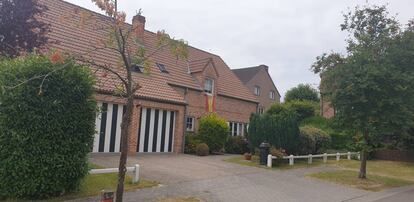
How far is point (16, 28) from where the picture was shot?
36.6ft

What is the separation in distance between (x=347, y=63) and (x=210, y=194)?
916 cm

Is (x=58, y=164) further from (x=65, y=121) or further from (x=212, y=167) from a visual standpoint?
(x=212, y=167)

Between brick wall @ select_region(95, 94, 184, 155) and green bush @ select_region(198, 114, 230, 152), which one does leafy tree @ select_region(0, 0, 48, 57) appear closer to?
brick wall @ select_region(95, 94, 184, 155)

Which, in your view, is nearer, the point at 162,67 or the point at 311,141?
the point at 311,141

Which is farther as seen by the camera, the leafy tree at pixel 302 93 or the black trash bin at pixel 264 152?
the leafy tree at pixel 302 93

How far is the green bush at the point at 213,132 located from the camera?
2255 cm

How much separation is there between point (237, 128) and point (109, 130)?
1372 cm

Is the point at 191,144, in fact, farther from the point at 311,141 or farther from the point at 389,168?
the point at 389,168

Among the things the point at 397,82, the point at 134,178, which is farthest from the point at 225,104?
the point at 134,178

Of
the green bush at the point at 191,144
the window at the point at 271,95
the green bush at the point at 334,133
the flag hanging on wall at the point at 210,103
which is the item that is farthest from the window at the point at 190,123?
the window at the point at 271,95

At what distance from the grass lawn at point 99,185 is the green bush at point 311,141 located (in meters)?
12.2

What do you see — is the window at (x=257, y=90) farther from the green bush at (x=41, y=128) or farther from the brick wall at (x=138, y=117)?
the green bush at (x=41, y=128)

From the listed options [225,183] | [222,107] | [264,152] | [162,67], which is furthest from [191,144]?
[225,183]

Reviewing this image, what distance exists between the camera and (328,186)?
14.9 metres
